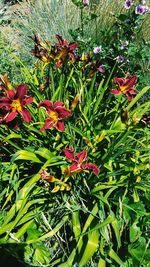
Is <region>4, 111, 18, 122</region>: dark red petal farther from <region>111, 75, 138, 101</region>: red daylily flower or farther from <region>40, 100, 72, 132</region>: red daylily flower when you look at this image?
<region>111, 75, 138, 101</region>: red daylily flower

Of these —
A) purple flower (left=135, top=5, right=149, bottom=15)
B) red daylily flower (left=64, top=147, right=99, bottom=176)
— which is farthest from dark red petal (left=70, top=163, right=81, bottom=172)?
purple flower (left=135, top=5, right=149, bottom=15)

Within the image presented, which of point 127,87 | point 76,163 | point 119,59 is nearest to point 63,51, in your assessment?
point 127,87

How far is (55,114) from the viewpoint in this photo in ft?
5.37

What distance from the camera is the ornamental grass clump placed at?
5.67 ft

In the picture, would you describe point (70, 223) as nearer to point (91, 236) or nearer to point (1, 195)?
point (91, 236)

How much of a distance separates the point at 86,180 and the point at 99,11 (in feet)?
8.96

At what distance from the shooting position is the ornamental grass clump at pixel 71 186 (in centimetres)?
173

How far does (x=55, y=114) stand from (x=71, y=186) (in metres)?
0.49

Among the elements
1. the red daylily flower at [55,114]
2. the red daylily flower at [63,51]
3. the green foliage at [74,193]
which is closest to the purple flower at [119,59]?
the green foliage at [74,193]

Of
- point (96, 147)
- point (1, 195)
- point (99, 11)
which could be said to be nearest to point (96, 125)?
point (96, 147)

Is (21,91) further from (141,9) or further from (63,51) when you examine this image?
(141,9)

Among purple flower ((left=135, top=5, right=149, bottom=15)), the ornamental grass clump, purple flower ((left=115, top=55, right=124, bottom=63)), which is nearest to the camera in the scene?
the ornamental grass clump

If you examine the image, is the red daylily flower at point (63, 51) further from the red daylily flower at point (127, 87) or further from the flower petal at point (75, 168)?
the flower petal at point (75, 168)

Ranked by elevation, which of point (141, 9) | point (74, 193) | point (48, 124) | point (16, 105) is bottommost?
point (74, 193)
